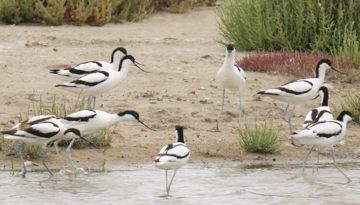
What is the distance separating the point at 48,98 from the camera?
10273mm

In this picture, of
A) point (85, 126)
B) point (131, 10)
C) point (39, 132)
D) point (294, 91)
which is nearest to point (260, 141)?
point (294, 91)

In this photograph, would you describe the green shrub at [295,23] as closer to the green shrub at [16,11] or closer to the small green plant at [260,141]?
the small green plant at [260,141]

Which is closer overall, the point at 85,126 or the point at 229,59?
the point at 85,126

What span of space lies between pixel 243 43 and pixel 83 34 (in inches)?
128

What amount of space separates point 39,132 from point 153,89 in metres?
3.78

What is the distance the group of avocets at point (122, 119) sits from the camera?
7.50 m

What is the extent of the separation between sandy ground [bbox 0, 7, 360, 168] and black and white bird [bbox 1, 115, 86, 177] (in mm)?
722

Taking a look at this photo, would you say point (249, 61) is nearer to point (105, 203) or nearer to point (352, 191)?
point (352, 191)

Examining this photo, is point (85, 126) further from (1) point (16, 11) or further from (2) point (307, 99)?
(1) point (16, 11)

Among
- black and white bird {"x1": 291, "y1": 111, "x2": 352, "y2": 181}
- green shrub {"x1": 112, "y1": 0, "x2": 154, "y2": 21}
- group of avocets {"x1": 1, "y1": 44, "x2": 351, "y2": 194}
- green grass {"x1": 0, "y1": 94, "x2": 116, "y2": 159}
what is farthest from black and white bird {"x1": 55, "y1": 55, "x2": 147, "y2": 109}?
green shrub {"x1": 112, "y1": 0, "x2": 154, "y2": 21}

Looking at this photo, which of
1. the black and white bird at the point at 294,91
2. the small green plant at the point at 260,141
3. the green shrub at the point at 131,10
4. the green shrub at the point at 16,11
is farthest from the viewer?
the green shrub at the point at 131,10

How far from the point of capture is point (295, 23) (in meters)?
13.1

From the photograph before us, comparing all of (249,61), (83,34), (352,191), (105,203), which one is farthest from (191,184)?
(83,34)

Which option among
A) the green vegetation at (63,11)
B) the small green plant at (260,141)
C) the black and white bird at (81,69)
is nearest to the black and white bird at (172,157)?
the small green plant at (260,141)
